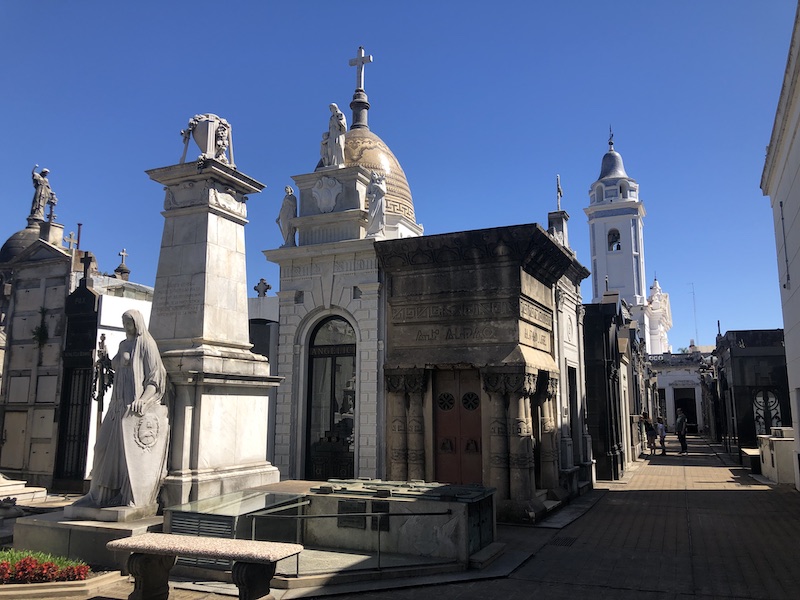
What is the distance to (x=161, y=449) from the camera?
835cm

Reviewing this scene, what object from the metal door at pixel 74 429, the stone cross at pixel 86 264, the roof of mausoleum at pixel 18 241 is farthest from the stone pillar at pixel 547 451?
the roof of mausoleum at pixel 18 241

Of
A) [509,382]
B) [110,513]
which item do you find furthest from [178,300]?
[509,382]

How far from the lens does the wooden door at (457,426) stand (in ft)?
44.0

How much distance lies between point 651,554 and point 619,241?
61316 mm

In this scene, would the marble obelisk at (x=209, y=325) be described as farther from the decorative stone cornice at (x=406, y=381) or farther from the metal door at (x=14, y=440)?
the metal door at (x=14, y=440)

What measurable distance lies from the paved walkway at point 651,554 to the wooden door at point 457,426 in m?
1.87

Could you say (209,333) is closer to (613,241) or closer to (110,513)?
(110,513)

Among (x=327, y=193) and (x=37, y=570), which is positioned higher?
(x=327, y=193)

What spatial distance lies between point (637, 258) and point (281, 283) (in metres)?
56.8

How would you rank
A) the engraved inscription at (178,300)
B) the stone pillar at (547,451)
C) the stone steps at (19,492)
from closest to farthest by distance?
the engraved inscription at (178,300), the stone steps at (19,492), the stone pillar at (547,451)

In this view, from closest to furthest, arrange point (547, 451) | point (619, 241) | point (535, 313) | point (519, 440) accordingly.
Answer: point (519, 440) → point (547, 451) → point (535, 313) → point (619, 241)

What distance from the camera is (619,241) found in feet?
220

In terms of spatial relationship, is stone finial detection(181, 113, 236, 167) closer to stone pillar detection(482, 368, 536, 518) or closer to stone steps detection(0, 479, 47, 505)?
stone pillar detection(482, 368, 536, 518)

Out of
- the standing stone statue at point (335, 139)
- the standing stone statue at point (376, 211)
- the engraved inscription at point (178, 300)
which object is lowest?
the engraved inscription at point (178, 300)
